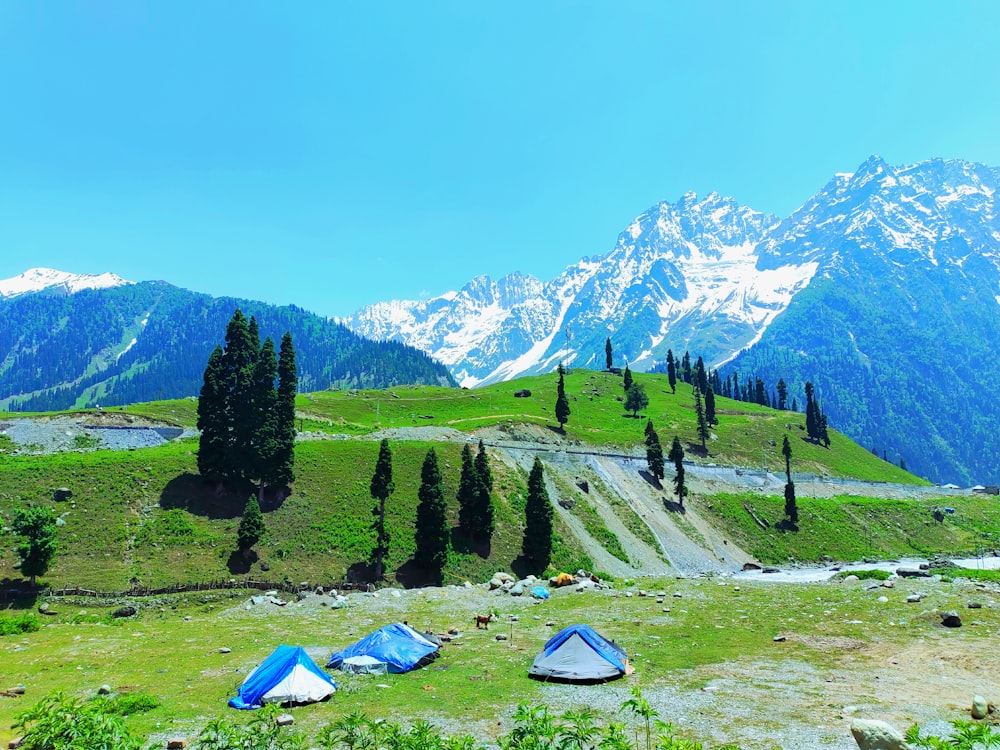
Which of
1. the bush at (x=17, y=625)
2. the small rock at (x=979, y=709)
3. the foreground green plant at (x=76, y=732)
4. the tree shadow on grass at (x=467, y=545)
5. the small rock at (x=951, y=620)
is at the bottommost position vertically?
the tree shadow on grass at (x=467, y=545)

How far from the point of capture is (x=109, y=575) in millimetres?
46188

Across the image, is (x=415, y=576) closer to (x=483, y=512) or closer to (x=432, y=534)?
(x=432, y=534)

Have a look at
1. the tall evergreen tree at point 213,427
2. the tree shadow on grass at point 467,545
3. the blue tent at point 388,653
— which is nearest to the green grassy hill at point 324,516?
the tree shadow on grass at point 467,545

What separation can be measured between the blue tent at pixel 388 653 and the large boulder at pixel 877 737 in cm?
1838

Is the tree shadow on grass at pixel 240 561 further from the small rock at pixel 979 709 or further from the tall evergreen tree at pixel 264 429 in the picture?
the small rock at pixel 979 709

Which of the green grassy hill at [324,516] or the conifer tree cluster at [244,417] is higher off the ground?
the conifer tree cluster at [244,417]

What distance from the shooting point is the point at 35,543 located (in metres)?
42.1

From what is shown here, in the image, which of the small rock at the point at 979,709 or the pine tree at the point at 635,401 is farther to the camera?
the pine tree at the point at 635,401

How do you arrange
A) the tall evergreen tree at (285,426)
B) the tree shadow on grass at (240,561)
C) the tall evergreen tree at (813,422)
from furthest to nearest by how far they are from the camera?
the tall evergreen tree at (813,422) → the tall evergreen tree at (285,426) → the tree shadow on grass at (240,561)

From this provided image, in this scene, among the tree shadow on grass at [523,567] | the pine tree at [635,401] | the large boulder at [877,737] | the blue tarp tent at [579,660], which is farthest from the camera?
the pine tree at [635,401]

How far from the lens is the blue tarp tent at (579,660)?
2417 centimetres

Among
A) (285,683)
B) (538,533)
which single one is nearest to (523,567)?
(538,533)

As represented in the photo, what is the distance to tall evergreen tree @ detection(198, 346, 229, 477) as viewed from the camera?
62312 mm

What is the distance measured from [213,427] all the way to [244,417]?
334cm
